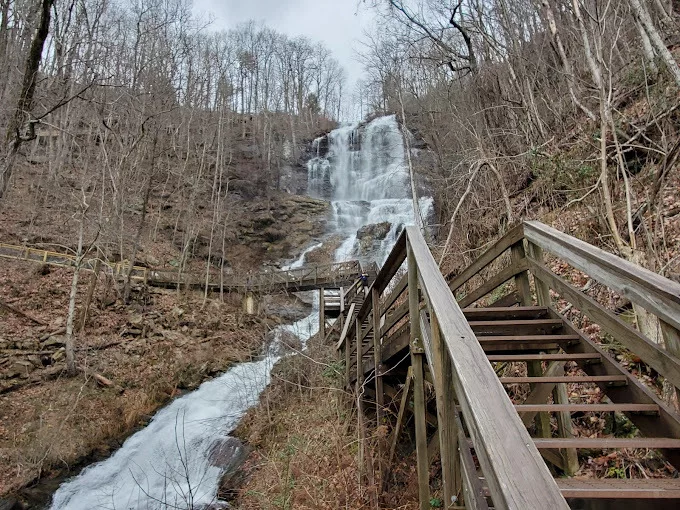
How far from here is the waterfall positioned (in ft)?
82.1

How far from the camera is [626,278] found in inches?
84.7

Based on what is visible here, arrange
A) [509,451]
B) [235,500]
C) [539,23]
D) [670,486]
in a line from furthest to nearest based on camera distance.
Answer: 1. [539,23]
2. [235,500]
3. [670,486]
4. [509,451]

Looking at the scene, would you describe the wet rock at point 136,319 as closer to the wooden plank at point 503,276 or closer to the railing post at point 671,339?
the wooden plank at point 503,276

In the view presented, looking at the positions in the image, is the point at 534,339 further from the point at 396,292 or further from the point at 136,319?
the point at 136,319

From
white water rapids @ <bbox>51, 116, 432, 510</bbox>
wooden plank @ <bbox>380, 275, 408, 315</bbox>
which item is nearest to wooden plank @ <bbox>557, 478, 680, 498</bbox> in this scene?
wooden plank @ <bbox>380, 275, 408, 315</bbox>

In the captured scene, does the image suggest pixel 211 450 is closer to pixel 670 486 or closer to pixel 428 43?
pixel 670 486

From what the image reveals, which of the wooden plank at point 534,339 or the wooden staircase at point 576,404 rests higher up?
the wooden plank at point 534,339

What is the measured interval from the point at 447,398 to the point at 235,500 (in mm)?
6046

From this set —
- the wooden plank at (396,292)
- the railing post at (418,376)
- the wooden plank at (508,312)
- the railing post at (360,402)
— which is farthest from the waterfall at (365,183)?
the railing post at (418,376)

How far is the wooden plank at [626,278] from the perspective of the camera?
6.03 ft

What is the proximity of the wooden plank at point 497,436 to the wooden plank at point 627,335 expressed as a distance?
124 centimetres

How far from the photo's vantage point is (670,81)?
5523 mm

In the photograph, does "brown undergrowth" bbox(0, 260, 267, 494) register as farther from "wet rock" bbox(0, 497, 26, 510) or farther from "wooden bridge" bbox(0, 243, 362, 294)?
"wooden bridge" bbox(0, 243, 362, 294)

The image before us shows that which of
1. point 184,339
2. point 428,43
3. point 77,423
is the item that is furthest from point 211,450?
point 428,43
